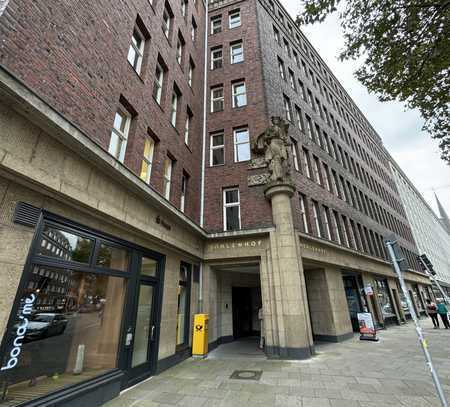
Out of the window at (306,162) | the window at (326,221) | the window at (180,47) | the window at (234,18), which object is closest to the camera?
the window at (180,47)

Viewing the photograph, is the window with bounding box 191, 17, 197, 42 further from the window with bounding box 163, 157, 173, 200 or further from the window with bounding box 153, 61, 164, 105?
the window with bounding box 163, 157, 173, 200

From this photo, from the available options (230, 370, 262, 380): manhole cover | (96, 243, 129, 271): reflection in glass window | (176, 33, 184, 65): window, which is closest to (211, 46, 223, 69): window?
(176, 33, 184, 65): window

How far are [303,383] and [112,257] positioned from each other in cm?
625


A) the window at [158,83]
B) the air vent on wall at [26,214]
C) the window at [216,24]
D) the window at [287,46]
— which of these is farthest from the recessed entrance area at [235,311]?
the window at [287,46]

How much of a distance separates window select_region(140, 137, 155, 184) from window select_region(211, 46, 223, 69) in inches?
416

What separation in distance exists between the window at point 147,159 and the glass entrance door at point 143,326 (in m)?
2.95

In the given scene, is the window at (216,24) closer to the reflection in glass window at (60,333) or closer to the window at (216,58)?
the window at (216,58)

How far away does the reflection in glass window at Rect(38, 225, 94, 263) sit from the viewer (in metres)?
4.69

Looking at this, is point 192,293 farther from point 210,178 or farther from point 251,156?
point 251,156

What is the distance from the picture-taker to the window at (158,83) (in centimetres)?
1017

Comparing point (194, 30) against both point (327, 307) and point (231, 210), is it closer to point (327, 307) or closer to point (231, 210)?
point (231, 210)

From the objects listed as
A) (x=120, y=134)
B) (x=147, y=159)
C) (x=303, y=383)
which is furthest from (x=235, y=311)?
(x=120, y=134)

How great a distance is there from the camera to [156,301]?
8.14 m

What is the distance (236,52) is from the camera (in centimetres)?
1688
